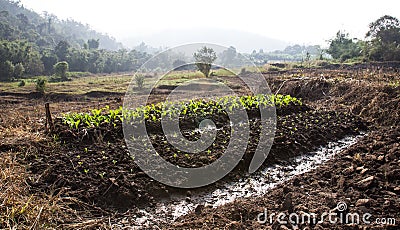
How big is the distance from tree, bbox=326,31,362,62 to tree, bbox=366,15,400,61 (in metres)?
2.37

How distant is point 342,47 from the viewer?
107 ft

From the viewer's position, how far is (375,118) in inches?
352

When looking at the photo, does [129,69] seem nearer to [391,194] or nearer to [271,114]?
[271,114]

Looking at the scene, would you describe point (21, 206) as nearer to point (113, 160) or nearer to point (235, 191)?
point (113, 160)

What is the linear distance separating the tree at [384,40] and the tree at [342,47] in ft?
7.77

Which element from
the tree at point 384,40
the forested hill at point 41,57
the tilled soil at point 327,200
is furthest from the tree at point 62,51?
the tilled soil at point 327,200

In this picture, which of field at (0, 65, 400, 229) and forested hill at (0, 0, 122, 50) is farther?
forested hill at (0, 0, 122, 50)

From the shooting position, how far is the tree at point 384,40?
23.0 meters

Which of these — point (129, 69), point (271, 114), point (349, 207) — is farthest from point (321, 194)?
point (129, 69)

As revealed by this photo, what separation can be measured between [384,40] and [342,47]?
23.7ft

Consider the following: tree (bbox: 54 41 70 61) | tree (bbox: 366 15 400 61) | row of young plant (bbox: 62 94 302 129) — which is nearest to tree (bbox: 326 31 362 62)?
tree (bbox: 366 15 400 61)

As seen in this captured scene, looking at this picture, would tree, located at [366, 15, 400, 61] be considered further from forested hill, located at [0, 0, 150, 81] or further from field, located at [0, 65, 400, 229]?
forested hill, located at [0, 0, 150, 81]

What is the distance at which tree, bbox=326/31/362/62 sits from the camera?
1146 inches

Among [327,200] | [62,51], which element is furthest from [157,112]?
[62,51]
